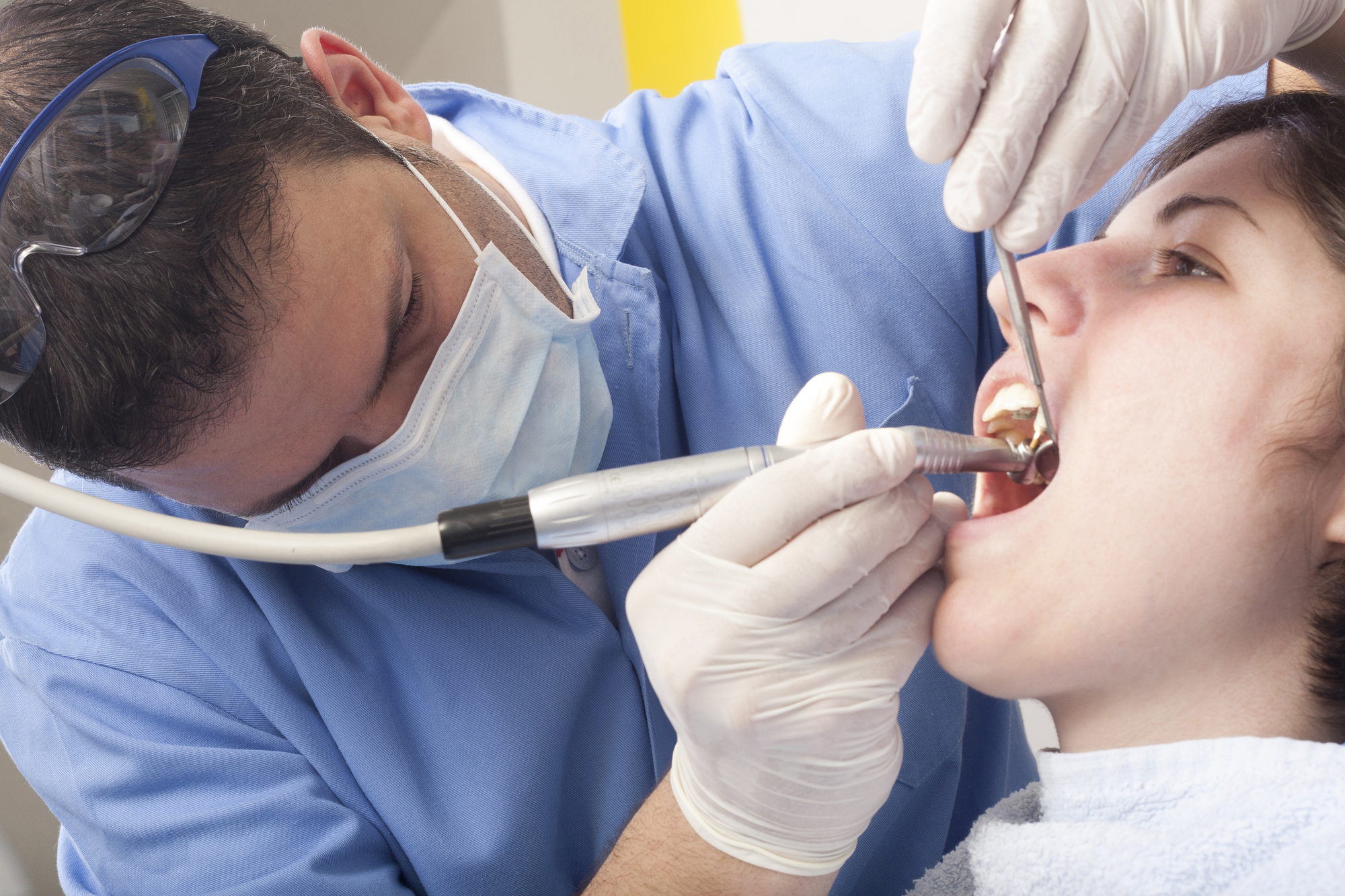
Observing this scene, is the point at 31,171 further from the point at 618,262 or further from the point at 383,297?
the point at 618,262

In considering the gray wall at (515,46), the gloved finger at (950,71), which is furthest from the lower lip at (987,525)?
the gray wall at (515,46)

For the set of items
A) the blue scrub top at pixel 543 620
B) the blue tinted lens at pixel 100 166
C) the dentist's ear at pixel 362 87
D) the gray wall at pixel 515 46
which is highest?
the gray wall at pixel 515 46

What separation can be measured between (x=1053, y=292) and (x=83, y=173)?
35.8 inches

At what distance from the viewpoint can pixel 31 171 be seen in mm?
806

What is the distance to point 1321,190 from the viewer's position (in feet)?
2.69

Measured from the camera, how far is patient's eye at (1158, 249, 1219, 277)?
0.88 m

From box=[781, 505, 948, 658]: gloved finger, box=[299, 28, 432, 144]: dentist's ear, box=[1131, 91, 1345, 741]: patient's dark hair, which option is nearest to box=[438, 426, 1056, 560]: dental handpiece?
box=[781, 505, 948, 658]: gloved finger

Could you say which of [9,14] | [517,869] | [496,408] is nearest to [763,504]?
[496,408]

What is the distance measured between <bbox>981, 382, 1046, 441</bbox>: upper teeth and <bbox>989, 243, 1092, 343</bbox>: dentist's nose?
0.19 feet

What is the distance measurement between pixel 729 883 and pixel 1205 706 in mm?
492

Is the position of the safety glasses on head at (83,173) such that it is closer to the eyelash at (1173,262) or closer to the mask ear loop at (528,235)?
the mask ear loop at (528,235)

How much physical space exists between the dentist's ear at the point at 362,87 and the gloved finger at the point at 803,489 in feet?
2.12

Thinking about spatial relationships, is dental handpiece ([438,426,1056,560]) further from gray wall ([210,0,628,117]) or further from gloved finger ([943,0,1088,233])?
gray wall ([210,0,628,117])

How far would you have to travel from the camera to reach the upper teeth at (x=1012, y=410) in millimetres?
942
